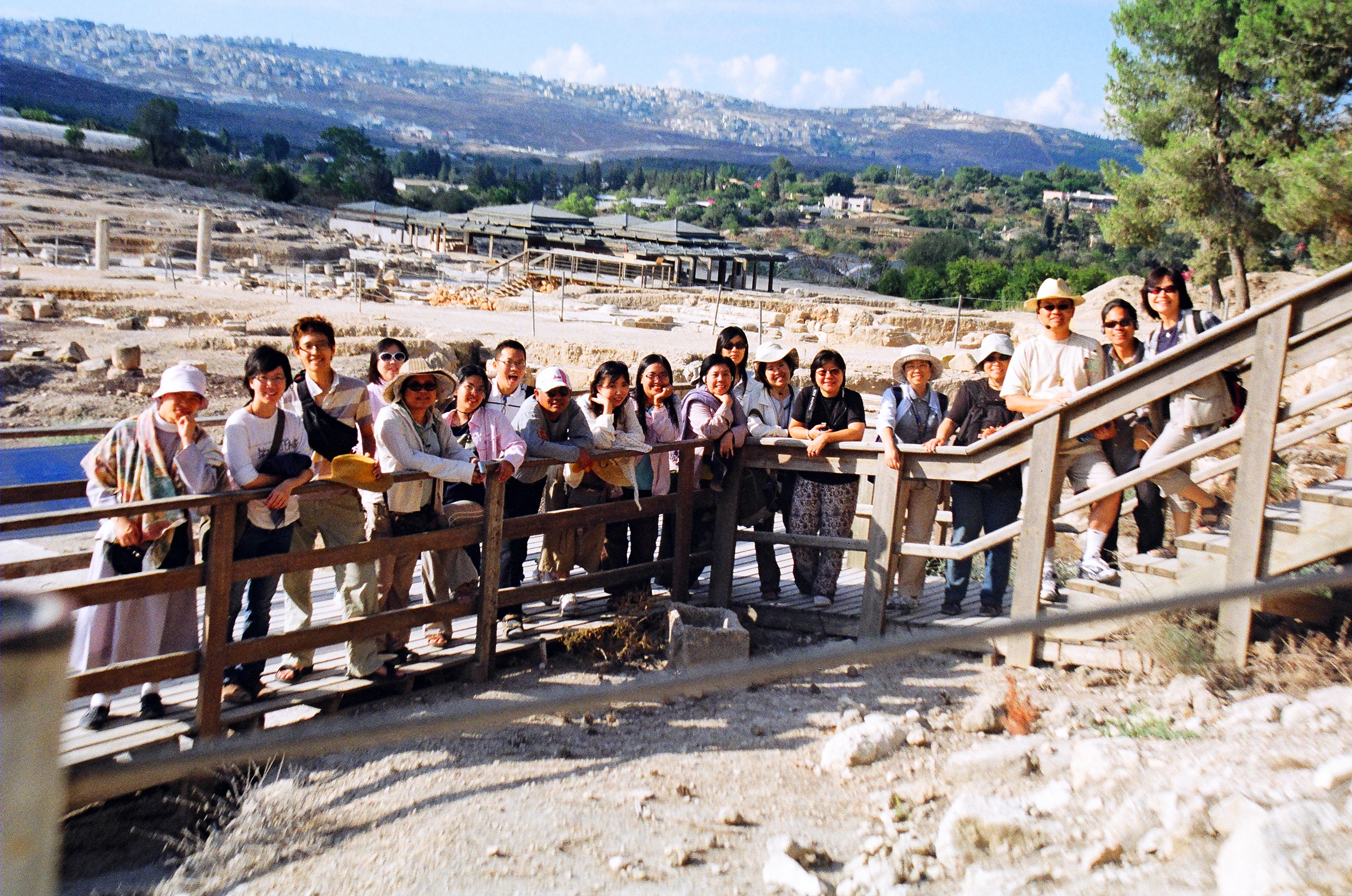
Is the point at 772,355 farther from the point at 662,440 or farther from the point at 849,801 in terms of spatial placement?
the point at 849,801

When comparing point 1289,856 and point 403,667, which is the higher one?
point 1289,856

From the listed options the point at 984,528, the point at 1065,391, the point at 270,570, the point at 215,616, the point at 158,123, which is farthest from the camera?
the point at 158,123

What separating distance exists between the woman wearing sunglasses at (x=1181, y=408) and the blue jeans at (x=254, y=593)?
390 cm

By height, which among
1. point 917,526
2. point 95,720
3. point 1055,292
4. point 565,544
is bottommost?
point 95,720

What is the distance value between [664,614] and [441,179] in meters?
187

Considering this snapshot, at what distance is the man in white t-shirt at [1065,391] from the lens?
17.6 feet

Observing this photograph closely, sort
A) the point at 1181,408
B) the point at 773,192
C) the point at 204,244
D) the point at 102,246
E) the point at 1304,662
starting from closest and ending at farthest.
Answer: the point at 1304,662, the point at 1181,408, the point at 102,246, the point at 204,244, the point at 773,192

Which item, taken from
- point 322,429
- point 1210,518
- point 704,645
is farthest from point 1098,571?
point 322,429

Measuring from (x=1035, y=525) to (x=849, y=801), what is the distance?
1.76 m

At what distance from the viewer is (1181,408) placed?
5125 millimetres

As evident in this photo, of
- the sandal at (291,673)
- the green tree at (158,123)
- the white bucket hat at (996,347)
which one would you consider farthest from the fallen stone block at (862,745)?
the green tree at (158,123)

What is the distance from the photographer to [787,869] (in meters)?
3.46

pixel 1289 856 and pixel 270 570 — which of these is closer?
pixel 1289 856

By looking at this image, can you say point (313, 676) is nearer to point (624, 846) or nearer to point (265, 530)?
point (265, 530)
